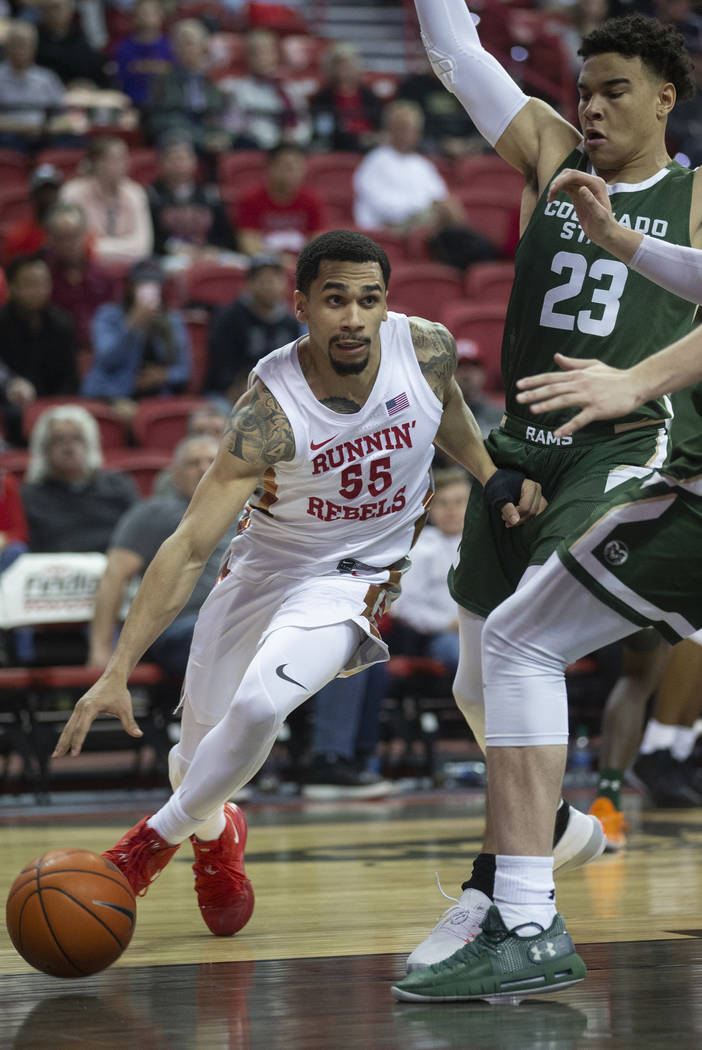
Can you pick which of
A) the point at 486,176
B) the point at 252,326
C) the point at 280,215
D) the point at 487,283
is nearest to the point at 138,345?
the point at 252,326

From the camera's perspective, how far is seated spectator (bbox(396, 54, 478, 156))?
14523 mm

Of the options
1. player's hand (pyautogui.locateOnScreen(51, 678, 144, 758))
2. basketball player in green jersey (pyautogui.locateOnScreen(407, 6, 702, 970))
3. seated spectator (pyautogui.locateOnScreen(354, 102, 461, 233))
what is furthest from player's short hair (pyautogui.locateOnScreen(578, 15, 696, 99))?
seated spectator (pyautogui.locateOnScreen(354, 102, 461, 233))

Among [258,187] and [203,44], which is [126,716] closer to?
[258,187]

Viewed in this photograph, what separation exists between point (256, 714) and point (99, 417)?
598 centimetres

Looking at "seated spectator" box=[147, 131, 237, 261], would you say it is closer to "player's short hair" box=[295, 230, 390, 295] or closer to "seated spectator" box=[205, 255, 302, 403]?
"seated spectator" box=[205, 255, 302, 403]

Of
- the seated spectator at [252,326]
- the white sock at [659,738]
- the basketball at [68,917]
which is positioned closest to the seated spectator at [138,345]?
the seated spectator at [252,326]

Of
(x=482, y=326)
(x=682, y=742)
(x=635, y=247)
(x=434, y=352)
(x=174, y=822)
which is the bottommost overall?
(x=682, y=742)

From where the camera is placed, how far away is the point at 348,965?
3.49m

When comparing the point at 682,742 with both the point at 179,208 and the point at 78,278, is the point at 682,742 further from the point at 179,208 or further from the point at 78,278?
the point at 179,208

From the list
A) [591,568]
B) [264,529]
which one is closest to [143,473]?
[264,529]

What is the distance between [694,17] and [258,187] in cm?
580

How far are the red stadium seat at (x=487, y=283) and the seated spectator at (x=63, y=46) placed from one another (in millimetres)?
4245

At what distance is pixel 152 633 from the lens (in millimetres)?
3713

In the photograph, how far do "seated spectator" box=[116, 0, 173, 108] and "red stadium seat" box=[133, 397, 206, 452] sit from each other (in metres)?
5.01
